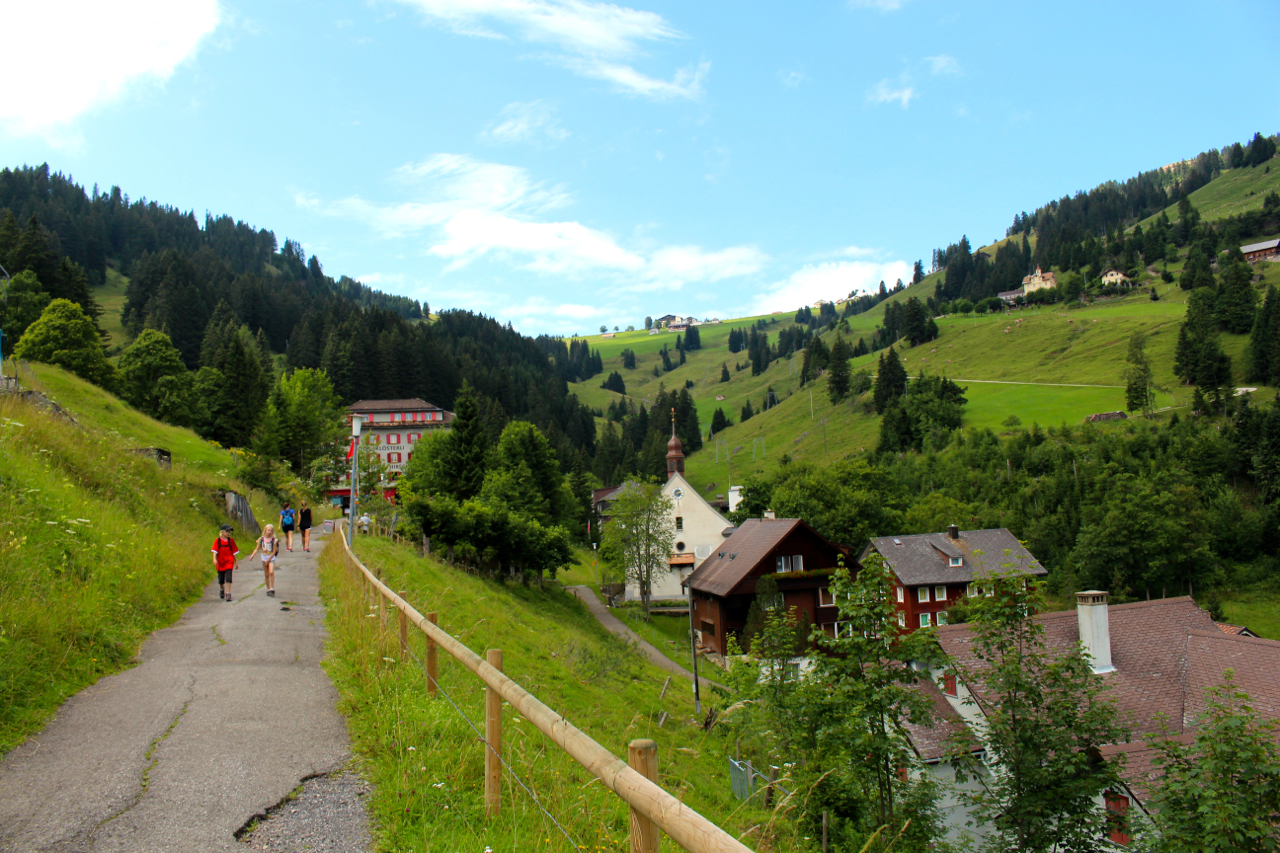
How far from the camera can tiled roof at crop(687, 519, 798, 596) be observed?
45531mm

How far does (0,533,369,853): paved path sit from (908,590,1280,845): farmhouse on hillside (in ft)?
55.3

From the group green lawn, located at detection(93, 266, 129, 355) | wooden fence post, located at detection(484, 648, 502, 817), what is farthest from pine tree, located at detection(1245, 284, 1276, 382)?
green lawn, located at detection(93, 266, 129, 355)

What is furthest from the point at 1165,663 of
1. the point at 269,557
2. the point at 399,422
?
the point at 399,422

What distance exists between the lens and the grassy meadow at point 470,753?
4742mm

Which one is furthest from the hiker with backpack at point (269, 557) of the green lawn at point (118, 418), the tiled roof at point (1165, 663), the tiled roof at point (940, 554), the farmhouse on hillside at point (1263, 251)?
the farmhouse on hillside at point (1263, 251)

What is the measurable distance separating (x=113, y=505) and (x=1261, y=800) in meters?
23.6

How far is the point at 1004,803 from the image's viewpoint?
50.9 ft

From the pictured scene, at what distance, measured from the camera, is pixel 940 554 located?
54.7 m

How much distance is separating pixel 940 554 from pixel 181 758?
55.9m

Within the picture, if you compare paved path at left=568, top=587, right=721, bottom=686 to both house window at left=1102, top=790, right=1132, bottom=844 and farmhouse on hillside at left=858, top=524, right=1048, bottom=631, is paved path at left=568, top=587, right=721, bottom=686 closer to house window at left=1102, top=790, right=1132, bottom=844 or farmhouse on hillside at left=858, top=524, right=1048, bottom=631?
house window at left=1102, top=790, right=1132, bottom=844

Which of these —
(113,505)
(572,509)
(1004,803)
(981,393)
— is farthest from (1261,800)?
(981,393)

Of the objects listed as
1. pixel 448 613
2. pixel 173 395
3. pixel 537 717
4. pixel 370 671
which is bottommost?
pixel 448 613

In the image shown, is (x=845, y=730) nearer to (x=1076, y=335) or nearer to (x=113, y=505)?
(x=113, y=505)

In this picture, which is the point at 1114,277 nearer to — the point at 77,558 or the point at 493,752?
the point at 77,558
